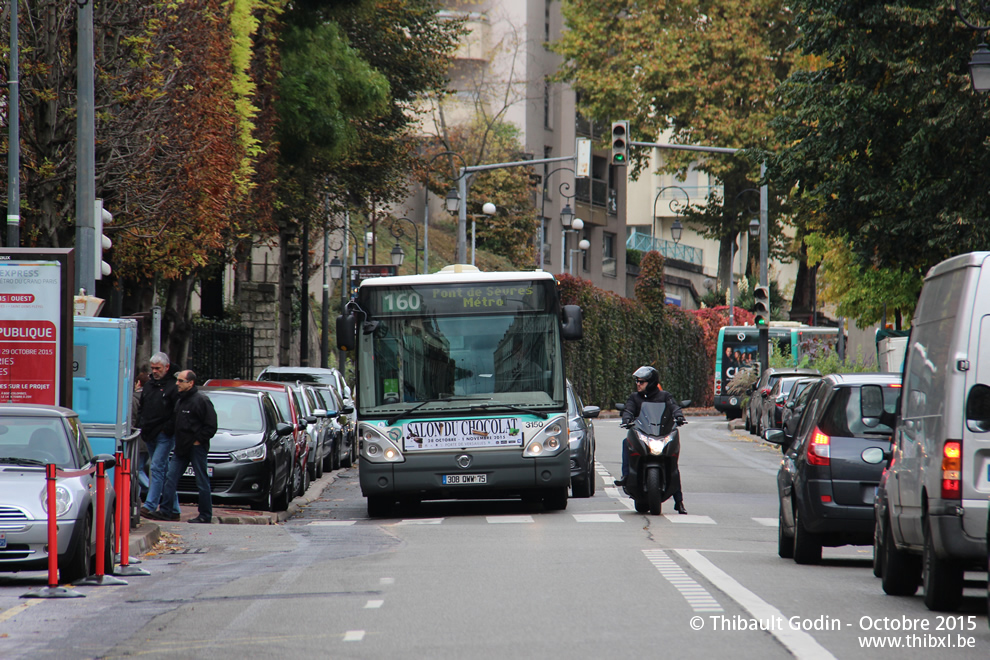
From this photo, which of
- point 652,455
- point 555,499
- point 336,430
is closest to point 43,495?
point 652,455

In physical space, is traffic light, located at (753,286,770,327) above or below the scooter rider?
above

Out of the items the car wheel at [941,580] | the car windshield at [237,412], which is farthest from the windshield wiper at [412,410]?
the car wheel at [941,580]

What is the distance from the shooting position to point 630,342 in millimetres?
56250

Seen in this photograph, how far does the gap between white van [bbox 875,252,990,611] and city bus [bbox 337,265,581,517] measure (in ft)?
27.3

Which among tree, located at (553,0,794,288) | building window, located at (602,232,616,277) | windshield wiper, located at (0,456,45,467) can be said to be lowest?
windshield wiper, located at (0,456,45,467)

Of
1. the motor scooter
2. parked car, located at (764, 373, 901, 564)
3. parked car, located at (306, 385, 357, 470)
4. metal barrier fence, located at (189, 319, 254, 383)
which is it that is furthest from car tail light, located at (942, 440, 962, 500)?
metal barrier fence, located at (189, 319, 254, 383)

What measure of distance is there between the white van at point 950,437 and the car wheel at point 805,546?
2400mm

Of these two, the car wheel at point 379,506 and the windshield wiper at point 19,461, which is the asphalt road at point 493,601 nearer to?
the windshield wiper at point 19,461

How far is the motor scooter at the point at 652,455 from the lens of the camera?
A: 691 inches

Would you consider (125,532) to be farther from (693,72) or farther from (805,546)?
(693,72)

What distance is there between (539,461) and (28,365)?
6.12 metres

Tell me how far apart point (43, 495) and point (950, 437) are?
22.0 feet

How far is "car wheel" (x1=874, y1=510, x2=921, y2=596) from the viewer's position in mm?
10430

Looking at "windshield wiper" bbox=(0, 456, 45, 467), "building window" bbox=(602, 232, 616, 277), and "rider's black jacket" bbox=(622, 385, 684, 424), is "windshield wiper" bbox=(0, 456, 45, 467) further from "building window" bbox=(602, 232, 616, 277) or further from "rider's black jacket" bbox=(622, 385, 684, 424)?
"building window" bbox=(602, 232, 616, 277)
